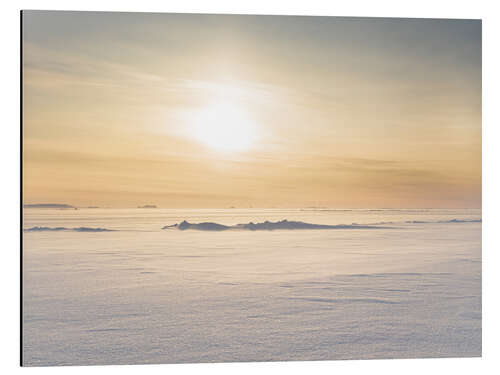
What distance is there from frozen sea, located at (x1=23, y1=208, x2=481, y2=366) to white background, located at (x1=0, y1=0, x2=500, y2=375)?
0.18 feet

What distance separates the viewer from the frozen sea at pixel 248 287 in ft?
9.04

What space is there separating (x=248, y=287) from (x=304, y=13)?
1528 millimetres

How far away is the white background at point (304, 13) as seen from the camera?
2771mm

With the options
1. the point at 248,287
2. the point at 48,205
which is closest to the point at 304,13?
the point at 248,287

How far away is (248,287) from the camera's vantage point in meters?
2.88

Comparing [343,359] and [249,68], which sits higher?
[249,68]

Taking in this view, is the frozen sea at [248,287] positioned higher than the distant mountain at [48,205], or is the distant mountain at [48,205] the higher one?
the distant mountain at [48,205]

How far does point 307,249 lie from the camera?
296 cm

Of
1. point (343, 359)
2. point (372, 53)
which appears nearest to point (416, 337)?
point (343, 359)

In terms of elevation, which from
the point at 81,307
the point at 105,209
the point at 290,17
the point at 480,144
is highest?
the point at 290,17

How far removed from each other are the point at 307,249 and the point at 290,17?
4.20 ft

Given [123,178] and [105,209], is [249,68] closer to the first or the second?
[123,178]

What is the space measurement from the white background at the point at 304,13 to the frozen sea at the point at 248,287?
0.18 feet

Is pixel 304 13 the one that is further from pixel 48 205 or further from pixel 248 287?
pixel 48 205
